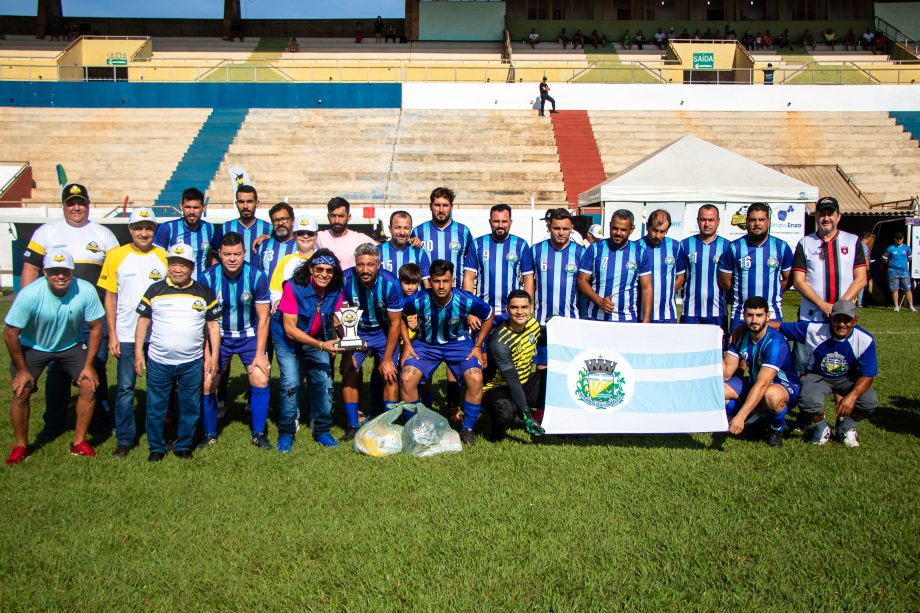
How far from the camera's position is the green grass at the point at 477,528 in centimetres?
346

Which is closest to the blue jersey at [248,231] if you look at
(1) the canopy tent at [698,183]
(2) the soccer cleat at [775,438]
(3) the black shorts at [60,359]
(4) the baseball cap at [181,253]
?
(4) the baseball cap at [181,253]

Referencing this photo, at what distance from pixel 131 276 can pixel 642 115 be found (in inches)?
925

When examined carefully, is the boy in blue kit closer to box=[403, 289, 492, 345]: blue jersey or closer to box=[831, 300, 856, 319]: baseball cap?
box=[403, 289, 492, 345]: blue jersey

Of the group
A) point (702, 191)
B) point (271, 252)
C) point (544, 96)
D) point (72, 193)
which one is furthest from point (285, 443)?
point (544, 96)

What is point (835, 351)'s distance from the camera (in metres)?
5.98

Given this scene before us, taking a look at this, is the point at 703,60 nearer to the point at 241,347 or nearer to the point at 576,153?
the point at 576,153

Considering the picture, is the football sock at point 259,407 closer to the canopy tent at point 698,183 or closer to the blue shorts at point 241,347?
the blue shorts at point 241,347

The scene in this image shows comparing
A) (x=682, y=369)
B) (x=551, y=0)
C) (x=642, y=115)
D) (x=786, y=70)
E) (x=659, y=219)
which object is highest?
(x=551, y=0)

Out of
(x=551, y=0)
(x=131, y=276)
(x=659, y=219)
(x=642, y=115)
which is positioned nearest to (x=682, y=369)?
(x=659, y=219)

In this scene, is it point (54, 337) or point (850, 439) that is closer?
point (54, 337)

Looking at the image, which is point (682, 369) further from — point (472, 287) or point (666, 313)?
point (472, 287)

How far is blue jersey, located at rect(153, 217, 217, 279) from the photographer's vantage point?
657 centimetres

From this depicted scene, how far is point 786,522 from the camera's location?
4.21 meters

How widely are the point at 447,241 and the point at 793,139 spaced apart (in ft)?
71.7
